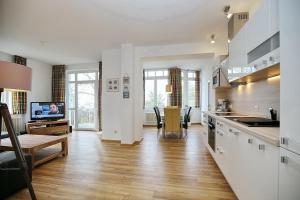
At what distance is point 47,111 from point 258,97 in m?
6.17

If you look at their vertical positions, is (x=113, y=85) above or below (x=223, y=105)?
above

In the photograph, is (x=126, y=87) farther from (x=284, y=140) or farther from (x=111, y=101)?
(x=284, y=140)

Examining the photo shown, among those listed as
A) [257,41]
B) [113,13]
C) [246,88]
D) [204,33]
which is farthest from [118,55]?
[257,41]

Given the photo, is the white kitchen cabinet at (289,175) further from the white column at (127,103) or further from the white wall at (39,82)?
the white wall at (39,82)

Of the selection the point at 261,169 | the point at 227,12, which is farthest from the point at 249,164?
the point at 227,12

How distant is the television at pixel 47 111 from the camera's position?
18.1ft

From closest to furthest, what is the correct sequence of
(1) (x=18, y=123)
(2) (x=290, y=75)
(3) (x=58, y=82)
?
1. (2) (x=290, y=75)
2. (1) (x=18, y=123)
3. (3) (x=58, y=82)

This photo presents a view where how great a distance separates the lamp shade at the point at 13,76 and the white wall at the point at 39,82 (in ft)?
16.9

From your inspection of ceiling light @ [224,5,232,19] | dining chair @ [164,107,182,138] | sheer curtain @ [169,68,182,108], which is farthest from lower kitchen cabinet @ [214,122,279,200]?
sheer curtain @ [169,68,182,108]

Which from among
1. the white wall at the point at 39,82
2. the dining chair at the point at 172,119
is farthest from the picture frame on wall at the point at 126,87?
the white wall at the point at 39,82

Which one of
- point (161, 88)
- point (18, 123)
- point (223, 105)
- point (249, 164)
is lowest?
point (18, 123)

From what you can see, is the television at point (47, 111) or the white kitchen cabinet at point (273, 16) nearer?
the white kitchen cabinet at point (273, 16)

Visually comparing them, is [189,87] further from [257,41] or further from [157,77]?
[257,41]

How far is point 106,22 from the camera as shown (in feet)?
10.3
